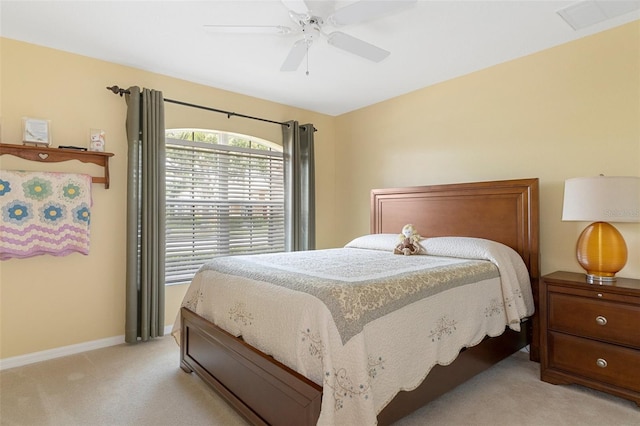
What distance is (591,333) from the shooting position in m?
2.28

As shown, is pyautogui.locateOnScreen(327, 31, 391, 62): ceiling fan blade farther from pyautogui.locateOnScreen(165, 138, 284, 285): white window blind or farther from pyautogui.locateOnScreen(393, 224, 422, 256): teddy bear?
pyautogui.locateOnScreen(165, 138, 284, 285): white window blind

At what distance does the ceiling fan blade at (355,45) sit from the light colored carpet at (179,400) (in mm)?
2359

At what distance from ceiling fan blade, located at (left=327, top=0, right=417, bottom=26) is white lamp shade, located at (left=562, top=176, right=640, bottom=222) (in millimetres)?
1701

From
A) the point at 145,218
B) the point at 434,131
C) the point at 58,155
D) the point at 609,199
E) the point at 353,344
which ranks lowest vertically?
the point at 353,344

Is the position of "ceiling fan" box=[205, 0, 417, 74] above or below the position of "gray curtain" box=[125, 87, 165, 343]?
above

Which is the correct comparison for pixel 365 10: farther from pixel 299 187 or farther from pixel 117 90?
pixel 299 187

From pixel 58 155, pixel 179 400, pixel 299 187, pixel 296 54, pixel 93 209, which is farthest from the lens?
pixel 299 187

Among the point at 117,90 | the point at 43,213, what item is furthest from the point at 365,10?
the point at 43,213

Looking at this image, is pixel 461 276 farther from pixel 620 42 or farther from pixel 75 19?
pixel 75 19

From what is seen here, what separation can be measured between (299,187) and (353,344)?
303 cm

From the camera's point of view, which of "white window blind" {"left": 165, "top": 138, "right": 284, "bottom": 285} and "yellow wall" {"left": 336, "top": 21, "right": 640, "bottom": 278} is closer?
"yellow wall" {"left": 336, "top": 21, "right": 640, "bottom": 278}

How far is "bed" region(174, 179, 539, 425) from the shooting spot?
4.95 feet

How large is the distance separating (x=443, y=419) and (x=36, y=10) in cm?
383

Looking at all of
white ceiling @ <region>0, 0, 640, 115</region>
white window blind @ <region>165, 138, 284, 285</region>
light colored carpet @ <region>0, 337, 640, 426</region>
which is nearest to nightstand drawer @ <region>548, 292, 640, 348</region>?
light colored carpet @ <region>0, 337, 640, 426</region>
